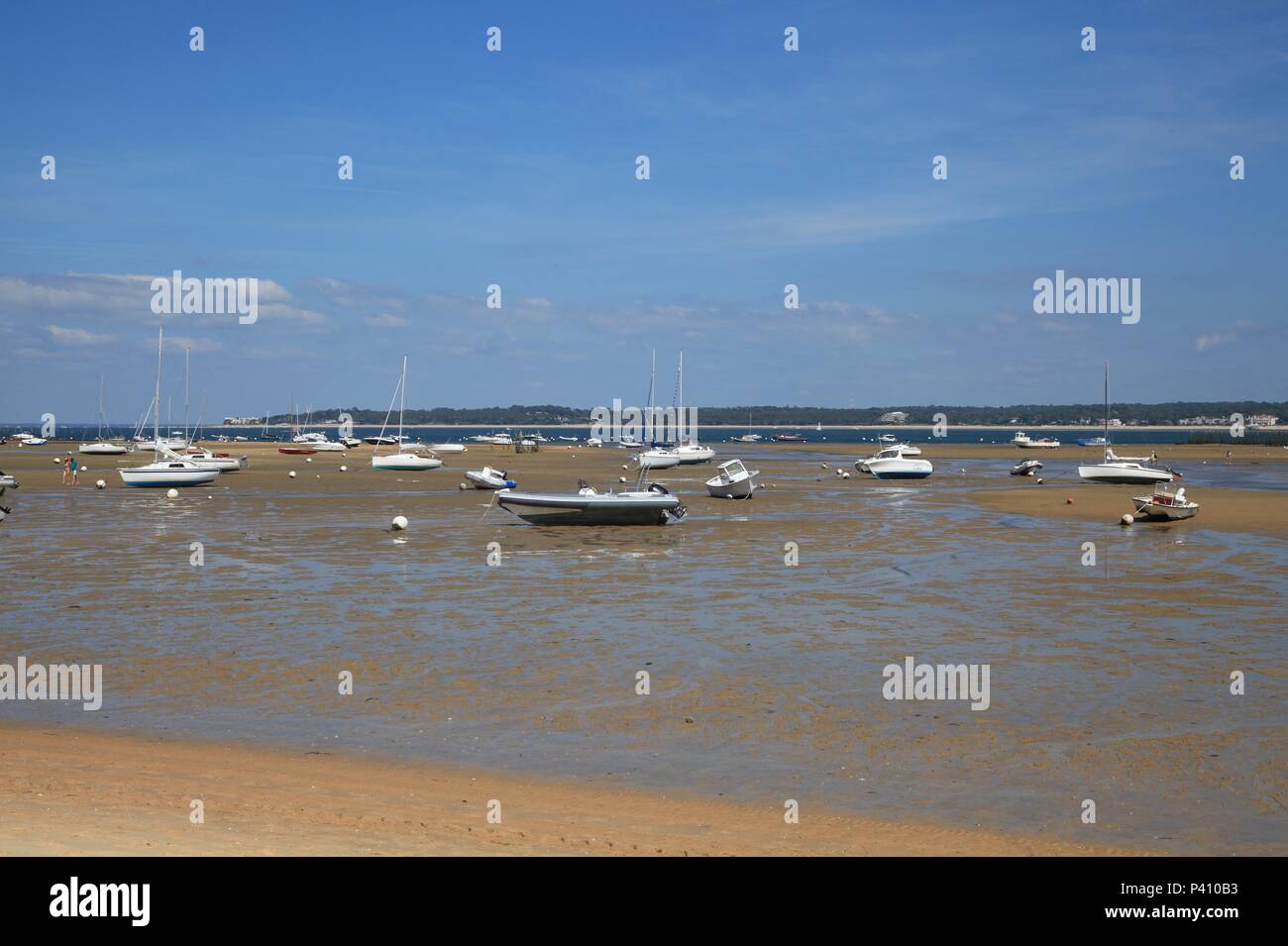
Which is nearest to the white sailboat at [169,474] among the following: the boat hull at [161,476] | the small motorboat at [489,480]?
the boat hull at [161,476]

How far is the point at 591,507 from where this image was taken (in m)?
34.5

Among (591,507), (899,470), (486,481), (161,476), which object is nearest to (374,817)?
(591,507)

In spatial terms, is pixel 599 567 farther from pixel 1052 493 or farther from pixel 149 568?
pixel 1052 493

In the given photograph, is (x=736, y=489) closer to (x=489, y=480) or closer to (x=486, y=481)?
(x=489, y=480)

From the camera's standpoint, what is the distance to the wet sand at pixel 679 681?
9.67 m

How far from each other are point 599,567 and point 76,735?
15053mm

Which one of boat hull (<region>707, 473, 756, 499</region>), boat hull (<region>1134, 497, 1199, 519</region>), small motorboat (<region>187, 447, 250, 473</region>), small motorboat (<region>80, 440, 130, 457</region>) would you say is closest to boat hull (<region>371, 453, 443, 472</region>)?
small motorboat (<region>187, 447, 250, 473</region>)

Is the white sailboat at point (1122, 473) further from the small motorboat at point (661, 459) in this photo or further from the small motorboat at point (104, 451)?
the small motorboat at point (104, 451)

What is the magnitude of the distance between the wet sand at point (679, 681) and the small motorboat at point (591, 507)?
1495 mm

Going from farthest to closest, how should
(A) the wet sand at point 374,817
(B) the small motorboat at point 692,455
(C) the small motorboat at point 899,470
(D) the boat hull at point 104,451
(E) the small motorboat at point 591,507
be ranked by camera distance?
(D) the boat hull at point 104,451, (B) the small motorboat at point 692,455, (C) the small motorboat at point 899,470, (E) the small motorboat at point 591,507, (A) the wet sand at point 374,817

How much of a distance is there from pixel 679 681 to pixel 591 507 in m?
19.7
